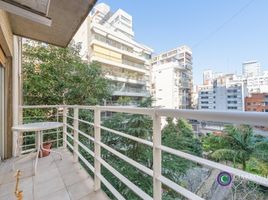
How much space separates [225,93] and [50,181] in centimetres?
2700

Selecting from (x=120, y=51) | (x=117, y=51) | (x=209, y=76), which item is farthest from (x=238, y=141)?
(x=209, y=76)

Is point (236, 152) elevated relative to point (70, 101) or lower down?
lower down

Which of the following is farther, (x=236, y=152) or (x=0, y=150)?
(x=236, y=152)

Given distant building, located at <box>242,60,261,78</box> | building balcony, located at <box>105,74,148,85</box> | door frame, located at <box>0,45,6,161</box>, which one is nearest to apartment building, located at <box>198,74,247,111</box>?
distant building, located at <box>242,60,261,78</box>

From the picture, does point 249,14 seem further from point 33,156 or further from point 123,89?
point 33,156

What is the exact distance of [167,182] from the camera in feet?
2.95

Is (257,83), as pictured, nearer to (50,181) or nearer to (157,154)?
(50,181)

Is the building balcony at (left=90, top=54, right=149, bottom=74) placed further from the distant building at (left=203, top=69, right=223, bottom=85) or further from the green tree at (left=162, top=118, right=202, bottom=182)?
the distant building at (left=203, top=69, right=223, bottom=85)

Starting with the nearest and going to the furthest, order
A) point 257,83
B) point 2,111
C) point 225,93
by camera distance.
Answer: point 2,111
point 257,83
point 225,93

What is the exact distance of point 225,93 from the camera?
25.7 m

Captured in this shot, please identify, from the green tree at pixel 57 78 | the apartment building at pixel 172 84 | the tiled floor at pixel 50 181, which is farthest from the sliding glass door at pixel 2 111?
the apartment building at pixel 172 84

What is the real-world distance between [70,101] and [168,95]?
22.7 m

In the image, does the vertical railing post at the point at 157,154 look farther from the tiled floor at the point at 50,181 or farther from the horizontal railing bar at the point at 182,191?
the tiled floor at the point at 50,181

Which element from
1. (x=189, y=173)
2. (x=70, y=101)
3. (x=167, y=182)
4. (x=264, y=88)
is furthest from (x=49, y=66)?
(x=264, y=88)
